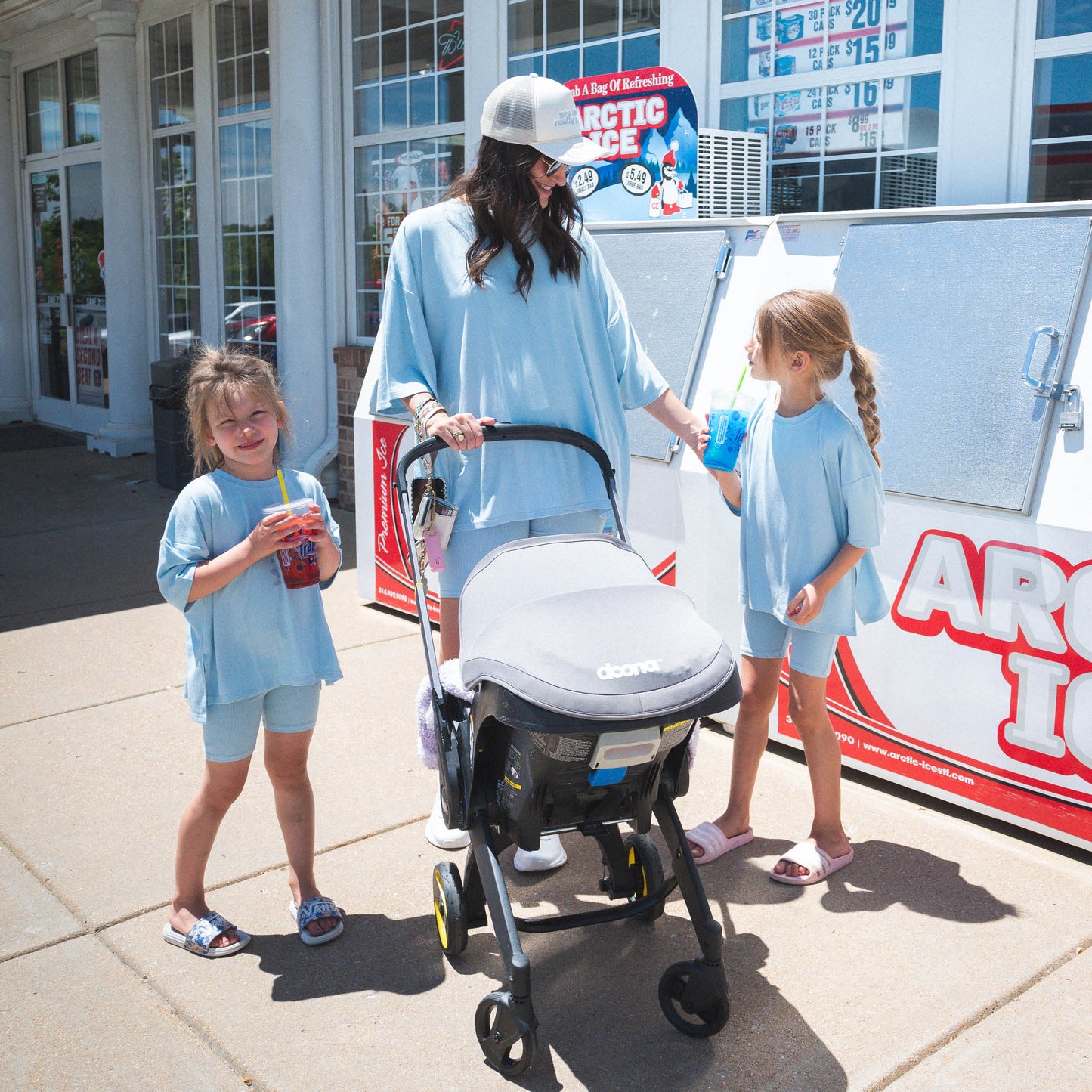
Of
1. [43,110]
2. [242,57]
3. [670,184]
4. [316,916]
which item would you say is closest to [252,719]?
[316,916]

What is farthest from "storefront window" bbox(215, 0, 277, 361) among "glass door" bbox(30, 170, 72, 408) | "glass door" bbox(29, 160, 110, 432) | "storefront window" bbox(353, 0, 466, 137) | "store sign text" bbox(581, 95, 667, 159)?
"store sign text" bbox(581, 95, 667, 159)

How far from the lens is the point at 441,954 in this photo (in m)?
2.89

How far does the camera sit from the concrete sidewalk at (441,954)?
247 centimetres

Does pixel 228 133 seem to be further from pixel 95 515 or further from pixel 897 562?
pixel 897 562

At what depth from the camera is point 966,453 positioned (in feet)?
11.2

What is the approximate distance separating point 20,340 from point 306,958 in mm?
11654

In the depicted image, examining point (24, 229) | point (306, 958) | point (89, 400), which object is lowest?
point (306, 958)

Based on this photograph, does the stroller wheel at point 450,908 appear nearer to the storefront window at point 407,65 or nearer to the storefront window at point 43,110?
the storefront window at point 407,65

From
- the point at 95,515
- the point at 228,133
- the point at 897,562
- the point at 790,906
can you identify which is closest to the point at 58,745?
the point at 790,906

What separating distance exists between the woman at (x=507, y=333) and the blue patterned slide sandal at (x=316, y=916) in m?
0.90

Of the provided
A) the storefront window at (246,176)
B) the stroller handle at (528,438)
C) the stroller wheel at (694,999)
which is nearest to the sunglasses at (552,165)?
the stroller handle at (528,438)

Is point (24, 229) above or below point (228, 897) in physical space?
above

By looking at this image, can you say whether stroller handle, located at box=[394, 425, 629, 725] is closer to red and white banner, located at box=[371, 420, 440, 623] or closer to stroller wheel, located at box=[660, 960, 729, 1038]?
stroller wheel, located at box=[660, 960, 729, 1038]

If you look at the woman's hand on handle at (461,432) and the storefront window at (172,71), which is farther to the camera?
the storefront window at (172,71)
